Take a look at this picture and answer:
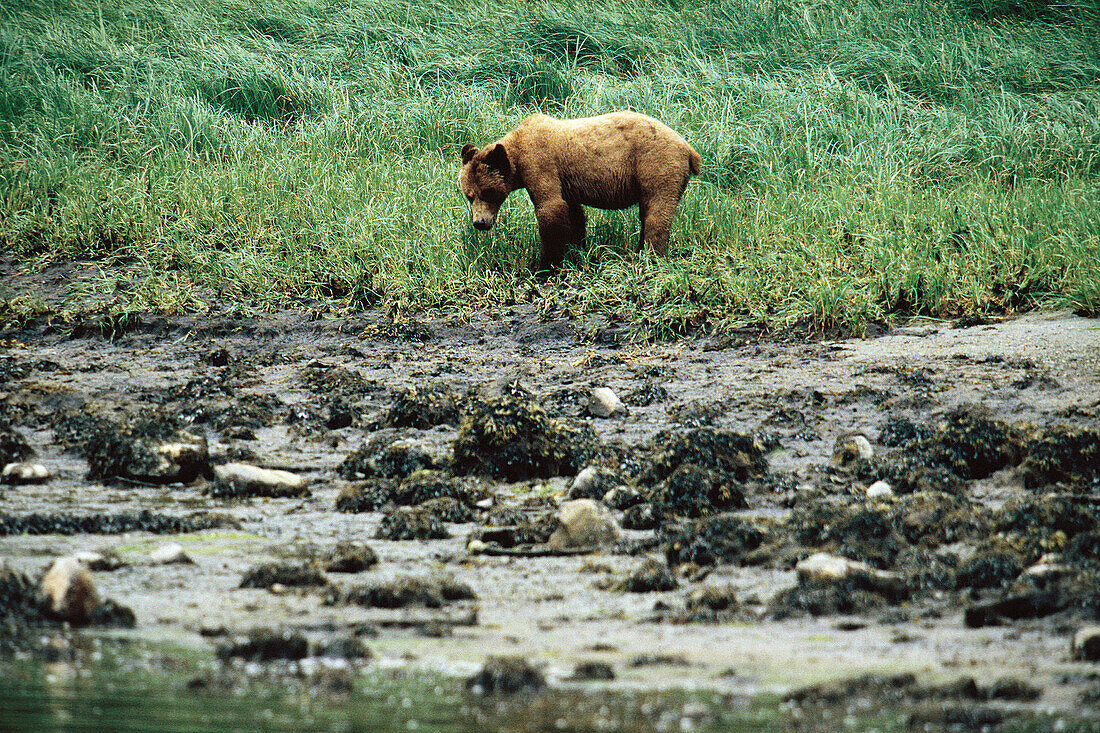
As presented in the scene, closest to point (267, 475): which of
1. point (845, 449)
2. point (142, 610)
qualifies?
point (142, 610)

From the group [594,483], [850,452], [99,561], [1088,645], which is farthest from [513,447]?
[1088,645]

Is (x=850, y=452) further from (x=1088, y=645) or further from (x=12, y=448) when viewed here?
(x=12, y=448)

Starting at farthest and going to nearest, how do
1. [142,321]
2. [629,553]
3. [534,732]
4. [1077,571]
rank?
1. [142,321]
2. [629,553]
3. [1077,571]
4. [534,732]

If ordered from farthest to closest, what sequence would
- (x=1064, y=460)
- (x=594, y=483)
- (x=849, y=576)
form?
(x=594, y=483), (x=1064, y=460), (x=849, y=576)

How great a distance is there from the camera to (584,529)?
3.42 m

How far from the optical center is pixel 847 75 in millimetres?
10586

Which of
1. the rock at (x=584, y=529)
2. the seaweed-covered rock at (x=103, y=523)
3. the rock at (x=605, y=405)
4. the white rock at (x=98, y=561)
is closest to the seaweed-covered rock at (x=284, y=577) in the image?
the white rock at (x=98, y=561)

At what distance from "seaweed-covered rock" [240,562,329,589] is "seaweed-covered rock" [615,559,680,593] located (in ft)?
2.81

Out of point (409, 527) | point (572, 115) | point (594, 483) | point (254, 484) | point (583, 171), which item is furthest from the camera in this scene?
point (572, 115)

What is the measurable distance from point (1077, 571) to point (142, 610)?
2.48m

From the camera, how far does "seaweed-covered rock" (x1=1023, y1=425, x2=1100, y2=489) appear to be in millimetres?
3840

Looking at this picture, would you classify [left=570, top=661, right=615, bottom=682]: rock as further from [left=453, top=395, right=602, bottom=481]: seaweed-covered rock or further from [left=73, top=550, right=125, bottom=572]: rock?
[left=453, top=395, right=602, bottom=481]: seaweed-covered rock

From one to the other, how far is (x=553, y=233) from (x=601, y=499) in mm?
3657

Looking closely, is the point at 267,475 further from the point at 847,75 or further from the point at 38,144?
the point at 847,75
